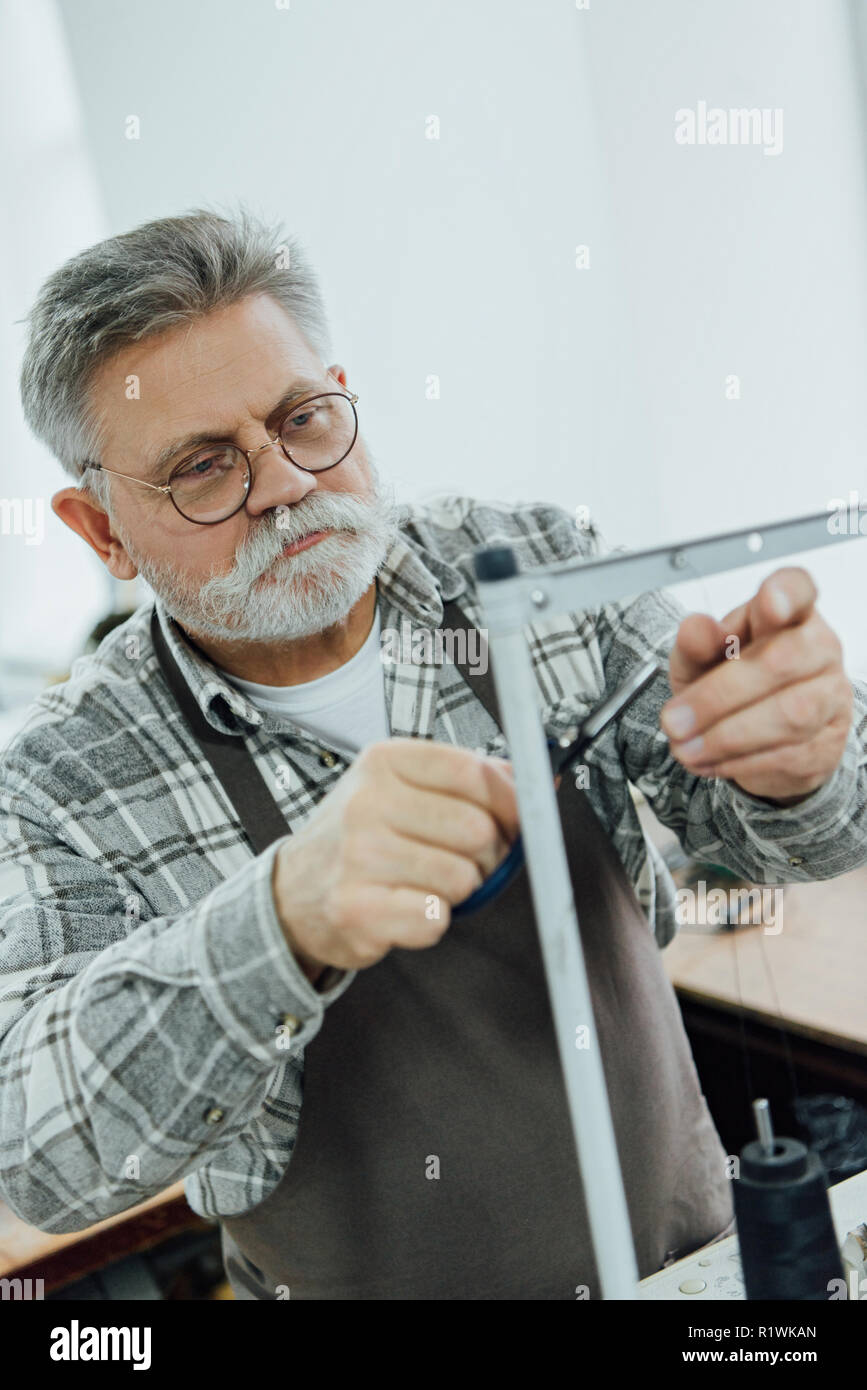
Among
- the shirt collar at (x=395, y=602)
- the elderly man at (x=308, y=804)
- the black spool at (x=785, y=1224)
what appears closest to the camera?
the black spool at (x=785, y=1224)

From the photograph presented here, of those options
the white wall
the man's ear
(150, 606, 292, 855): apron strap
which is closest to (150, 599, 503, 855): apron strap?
(150, 606, 292, 855): apron strap

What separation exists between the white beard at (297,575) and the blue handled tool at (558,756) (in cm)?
40

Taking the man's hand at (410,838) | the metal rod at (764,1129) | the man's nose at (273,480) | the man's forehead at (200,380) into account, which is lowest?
the metal rod at (764,1129)

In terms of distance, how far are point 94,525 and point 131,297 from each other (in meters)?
0.26

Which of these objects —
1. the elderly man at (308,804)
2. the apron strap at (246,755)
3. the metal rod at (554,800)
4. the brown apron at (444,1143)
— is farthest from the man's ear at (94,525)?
the metal rod at (554,800)

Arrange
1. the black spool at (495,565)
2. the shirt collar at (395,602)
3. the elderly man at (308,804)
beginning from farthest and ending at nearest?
1. the shirt collar at (395,602)
2. the elderly man at (308,804)
3. the black spool at (495,565)

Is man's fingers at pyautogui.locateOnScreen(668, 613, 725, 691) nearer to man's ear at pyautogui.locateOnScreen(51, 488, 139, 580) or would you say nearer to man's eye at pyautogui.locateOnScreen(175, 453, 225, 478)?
man's eye at pyautogui.locateOnScreen(175, 453, 225, 478)

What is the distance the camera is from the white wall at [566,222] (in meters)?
1.77

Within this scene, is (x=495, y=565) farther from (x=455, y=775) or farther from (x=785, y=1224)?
(x=785, y=1224)

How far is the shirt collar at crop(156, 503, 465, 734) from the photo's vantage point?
41.5 inches

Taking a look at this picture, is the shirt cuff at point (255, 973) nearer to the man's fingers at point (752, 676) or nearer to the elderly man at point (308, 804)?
the elderly man at point (308, 804)

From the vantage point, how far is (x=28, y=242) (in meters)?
3.43

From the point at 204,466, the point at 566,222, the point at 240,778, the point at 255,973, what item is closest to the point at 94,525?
the point at 204,466

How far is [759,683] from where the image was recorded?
67 centimetres
